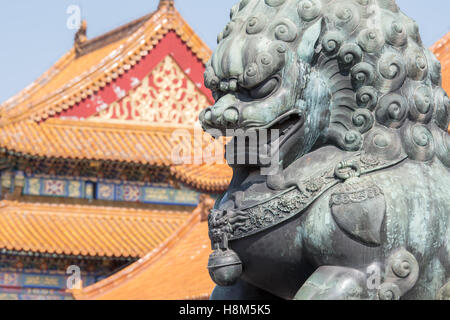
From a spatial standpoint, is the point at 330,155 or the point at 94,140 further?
the point at 94,140

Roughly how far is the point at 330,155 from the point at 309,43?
1.24 feet

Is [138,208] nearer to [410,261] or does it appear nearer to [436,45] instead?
[436,45]

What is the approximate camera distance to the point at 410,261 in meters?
3.41

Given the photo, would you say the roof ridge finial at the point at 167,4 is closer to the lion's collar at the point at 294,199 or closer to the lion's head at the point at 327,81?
the lion's head at the point at 327,81

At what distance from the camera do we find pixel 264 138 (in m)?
3.53

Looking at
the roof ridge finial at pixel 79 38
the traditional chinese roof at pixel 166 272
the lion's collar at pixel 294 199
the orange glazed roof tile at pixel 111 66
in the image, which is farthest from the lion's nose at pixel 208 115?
the roof ridge finial at pixel 79 38

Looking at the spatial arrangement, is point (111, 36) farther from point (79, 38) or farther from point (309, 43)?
point (309, 43)

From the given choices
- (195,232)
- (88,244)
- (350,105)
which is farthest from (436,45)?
(88,244)

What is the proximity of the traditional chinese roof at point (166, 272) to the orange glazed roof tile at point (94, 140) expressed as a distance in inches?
103

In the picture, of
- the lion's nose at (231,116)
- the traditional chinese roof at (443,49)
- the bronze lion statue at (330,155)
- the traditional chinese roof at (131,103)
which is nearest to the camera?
the bronze lion statue at (330,155)

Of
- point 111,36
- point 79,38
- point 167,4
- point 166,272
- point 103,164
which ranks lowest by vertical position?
point 166,272

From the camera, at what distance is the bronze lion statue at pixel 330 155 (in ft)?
11.1

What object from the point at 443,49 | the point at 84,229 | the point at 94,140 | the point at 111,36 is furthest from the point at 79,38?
the point at 443,49
